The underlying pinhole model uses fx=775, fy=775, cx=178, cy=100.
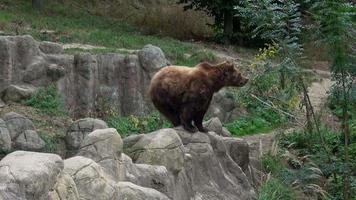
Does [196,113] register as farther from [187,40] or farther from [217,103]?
[187,40]

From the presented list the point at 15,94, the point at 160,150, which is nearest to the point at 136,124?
the point at 15,94

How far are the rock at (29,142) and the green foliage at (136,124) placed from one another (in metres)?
2.71

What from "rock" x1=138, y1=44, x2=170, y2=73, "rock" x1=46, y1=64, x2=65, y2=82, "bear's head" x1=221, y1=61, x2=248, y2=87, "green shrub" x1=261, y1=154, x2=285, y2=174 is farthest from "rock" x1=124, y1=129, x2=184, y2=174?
"rock" x1=138, y1=44, x2=170, y2=73

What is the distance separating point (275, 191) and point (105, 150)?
15.6 ft

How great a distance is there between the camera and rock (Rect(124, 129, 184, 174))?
10688mm

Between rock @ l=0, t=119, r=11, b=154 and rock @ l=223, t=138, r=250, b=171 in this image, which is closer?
A: rock @ l=0, t=119, r=11, b=154

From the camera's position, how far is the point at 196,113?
1200cm

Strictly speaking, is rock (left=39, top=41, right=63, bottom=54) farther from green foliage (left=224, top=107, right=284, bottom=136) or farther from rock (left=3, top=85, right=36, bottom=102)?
green foliage (left=224, top=107, right=284, bottom=136)

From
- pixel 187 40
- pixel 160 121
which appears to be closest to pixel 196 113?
pixel 160 121

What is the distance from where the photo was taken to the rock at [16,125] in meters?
13.6

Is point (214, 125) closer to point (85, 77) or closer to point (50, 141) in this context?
point (50, 141)

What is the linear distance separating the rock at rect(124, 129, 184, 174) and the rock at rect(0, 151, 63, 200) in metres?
3.37

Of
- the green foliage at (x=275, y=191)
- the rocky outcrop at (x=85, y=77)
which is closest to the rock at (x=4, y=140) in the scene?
the rocky outcrop at (x=85, y=77)

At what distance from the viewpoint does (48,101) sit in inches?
659
